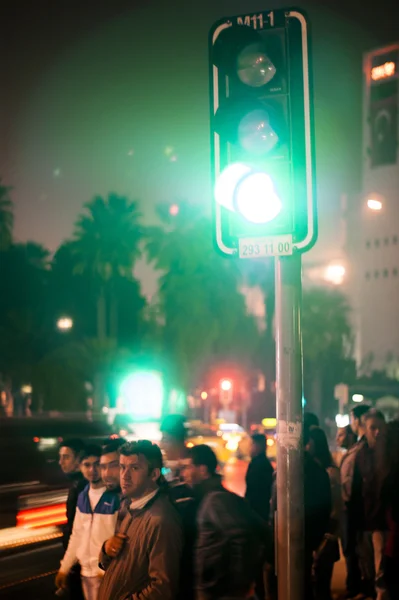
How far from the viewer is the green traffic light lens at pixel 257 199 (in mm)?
3410

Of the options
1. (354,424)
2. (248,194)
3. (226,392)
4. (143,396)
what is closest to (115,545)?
(248,194)

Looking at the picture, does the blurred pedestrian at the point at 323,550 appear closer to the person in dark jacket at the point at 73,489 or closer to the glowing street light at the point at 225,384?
the person in dark jacket at the point at 73,489

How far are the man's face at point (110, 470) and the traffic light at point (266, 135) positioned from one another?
2.84 metres

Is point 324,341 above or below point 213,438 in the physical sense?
above

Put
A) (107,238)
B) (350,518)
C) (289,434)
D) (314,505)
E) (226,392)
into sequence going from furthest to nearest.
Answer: (226,392)
(107,238)
(350,518)
(314,505)
(289,434)

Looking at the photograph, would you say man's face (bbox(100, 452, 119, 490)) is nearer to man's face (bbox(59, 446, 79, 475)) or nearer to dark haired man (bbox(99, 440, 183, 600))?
man's face (bbox(59, 446, 79, 475))

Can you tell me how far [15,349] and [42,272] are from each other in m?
4.33

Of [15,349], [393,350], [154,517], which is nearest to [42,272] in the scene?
[15,349]

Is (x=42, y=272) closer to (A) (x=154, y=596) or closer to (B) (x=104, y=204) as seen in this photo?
(B) (x=104, y=204)

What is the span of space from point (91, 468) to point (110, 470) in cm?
26

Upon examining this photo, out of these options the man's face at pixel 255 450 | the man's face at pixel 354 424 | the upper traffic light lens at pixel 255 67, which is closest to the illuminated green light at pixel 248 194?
the upper traffic light lens at pixel 255 67

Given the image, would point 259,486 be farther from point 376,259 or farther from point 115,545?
point 376,259

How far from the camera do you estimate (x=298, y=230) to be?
338cm

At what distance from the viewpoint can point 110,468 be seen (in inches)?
233
